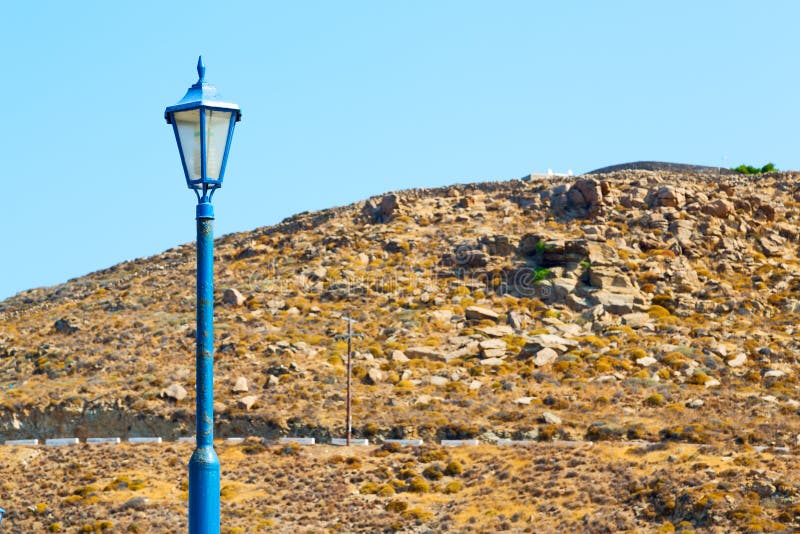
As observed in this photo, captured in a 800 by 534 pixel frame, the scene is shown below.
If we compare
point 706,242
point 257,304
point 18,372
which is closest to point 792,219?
point 706,242

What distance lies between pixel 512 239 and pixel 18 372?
104 ft

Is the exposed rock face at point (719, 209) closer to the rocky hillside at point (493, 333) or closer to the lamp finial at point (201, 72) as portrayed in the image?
the rocky hillside at point (493, 333)

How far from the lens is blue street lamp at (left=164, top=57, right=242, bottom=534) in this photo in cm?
858

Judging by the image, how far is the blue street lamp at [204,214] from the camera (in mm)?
8578

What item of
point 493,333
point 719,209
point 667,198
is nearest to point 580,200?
point 667,198

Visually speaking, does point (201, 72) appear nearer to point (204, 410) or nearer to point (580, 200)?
point (204, 410)

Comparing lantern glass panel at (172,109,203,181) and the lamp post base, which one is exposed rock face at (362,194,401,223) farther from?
the lamp post base

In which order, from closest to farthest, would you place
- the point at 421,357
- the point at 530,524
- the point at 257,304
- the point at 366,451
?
the point at 530,524
the point at 366,451
the point at 421,357
the point at 257,304

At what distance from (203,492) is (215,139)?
8.42 ft

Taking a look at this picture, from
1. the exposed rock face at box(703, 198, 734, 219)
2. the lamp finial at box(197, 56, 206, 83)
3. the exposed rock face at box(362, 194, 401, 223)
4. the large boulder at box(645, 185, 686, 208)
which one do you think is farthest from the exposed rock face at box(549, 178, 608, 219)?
the lamp finial at box(197, 56, 206, 83)

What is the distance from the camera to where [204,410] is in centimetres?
868

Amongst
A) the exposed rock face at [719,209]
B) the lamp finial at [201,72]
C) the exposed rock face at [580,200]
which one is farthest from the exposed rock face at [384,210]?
the lamp finial at [201,72]

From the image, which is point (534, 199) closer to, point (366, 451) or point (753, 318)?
point (753, 318)

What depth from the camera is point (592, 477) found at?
4666cm
